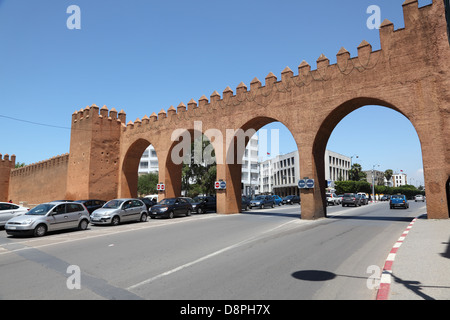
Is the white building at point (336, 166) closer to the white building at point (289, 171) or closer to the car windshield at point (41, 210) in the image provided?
the white building at point (289, 171)

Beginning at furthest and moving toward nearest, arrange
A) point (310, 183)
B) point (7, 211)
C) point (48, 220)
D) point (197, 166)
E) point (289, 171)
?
point (289, 171) → point (197, 166) → point (310, 183) → point (7, 211) → point (48, 220)

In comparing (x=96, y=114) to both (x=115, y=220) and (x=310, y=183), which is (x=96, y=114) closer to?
(x=115, y=220)

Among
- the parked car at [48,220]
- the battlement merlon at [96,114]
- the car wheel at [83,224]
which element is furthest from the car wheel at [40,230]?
the battlement merlon at [96,114]

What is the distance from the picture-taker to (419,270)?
5863 millimetres

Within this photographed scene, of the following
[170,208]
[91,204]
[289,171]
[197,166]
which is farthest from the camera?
[289,171]

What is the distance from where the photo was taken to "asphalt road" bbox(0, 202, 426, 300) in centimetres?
505

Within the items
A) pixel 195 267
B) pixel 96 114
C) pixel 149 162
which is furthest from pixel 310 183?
pixel 149 162

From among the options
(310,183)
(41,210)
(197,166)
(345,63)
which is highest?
(345,63)

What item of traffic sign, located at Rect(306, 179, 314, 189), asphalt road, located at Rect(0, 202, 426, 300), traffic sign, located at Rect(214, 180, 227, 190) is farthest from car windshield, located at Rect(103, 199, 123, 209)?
traffic sign, located at Rect(306, 179, 314, 189)

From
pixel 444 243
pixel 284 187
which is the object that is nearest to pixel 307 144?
pixel 444 243

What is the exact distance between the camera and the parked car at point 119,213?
16297 millimetres

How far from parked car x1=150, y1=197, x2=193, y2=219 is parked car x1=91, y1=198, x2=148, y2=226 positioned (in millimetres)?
1976

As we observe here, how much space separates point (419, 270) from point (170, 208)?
17129mm

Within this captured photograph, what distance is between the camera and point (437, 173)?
14305 millimetres
